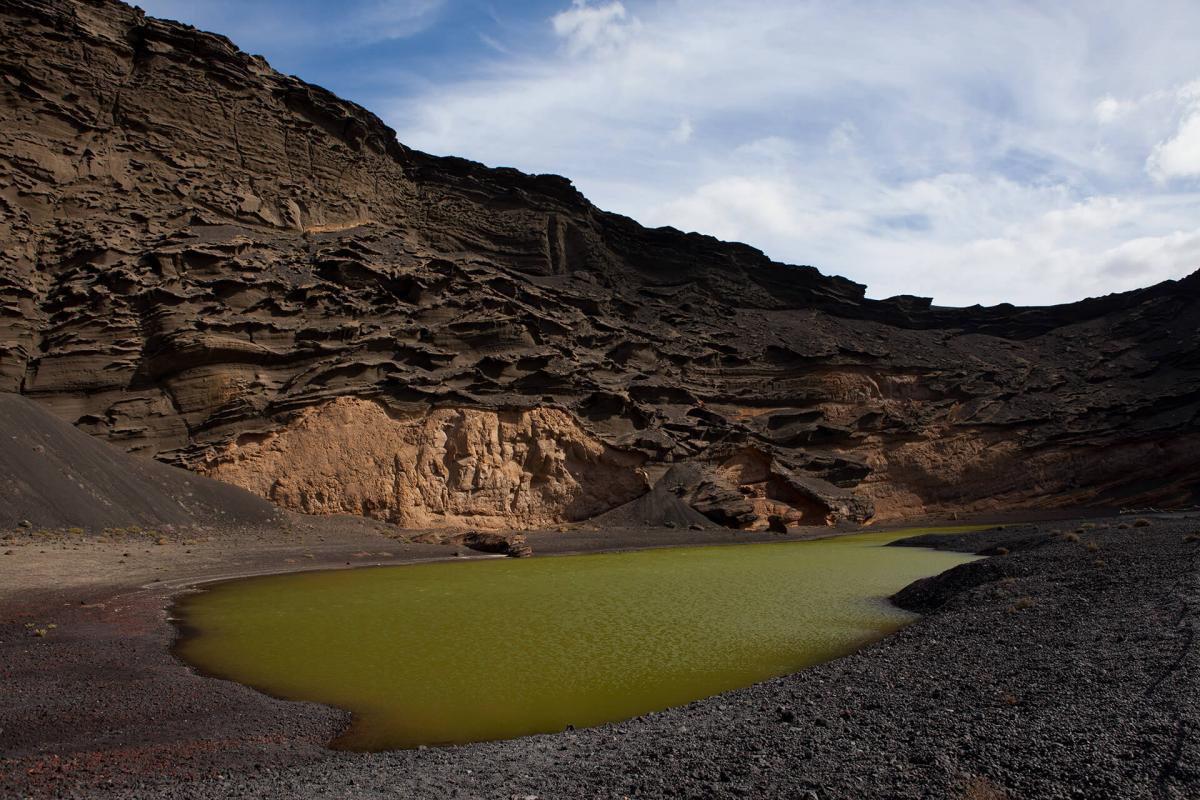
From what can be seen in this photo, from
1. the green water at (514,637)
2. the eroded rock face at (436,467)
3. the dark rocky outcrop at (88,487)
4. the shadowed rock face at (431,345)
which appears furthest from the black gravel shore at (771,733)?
the shadowed rock face at (431,345)

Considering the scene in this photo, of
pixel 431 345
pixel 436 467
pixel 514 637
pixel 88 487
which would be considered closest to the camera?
pixel 514 637

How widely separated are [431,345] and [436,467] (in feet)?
22.4

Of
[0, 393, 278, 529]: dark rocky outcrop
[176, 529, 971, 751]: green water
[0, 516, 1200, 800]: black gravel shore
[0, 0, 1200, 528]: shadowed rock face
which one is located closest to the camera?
[0, 516, 1200, 800]: black gravel shore

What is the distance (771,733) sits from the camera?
7.19m

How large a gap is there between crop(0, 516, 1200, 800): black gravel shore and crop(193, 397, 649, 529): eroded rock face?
837 inches

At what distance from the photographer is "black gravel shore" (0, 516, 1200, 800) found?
5.77m

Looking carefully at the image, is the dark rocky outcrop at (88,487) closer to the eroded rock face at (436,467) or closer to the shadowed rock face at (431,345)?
the eroded rock face at (436,467)

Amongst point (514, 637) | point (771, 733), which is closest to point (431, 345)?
point (514, 637)

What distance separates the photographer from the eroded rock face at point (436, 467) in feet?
106

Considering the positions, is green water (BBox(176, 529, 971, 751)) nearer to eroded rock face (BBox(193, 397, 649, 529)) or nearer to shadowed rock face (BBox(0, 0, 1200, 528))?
eroded rock face (BBox(193, 397, 649, 529))

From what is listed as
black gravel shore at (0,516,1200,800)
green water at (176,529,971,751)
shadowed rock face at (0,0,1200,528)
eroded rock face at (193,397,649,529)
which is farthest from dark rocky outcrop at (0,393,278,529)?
black gravel shore at (0,516,1200,800)

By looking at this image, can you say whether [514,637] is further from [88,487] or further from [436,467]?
[436,467]

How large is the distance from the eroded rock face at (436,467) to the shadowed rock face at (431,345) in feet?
0.41

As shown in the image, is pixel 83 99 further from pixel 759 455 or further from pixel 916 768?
pixel 916 768
